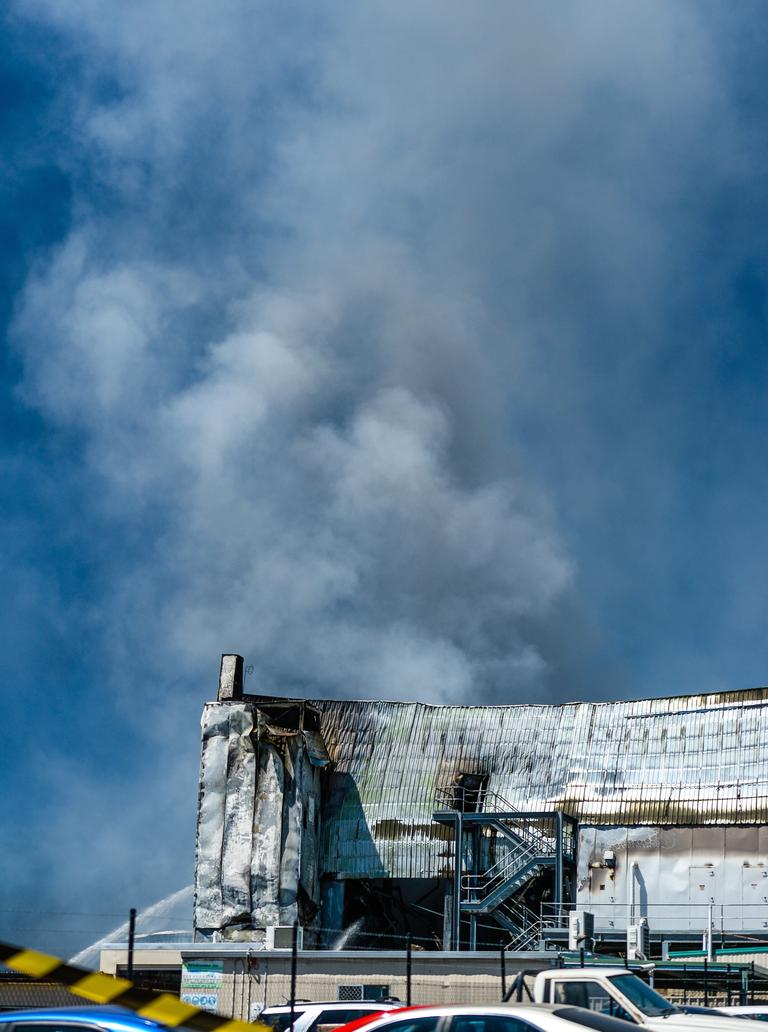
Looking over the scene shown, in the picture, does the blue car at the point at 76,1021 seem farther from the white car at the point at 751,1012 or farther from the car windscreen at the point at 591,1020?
the white car at the point at 751,1012

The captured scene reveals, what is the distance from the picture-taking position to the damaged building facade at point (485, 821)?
145 feet

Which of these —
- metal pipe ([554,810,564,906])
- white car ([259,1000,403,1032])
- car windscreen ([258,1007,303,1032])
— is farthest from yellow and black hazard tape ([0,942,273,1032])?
metal pipe ([554,810,564,906])

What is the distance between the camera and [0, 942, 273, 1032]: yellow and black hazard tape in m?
8.59

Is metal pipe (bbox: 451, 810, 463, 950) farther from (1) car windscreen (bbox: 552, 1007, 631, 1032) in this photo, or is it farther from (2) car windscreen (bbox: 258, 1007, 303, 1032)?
(1) car windscreen (bbox: 552, 1007, 631, 1032)

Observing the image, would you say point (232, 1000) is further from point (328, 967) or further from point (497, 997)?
point (497, 997)

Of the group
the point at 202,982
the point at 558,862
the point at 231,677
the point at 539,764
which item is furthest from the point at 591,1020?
the point at 231,677

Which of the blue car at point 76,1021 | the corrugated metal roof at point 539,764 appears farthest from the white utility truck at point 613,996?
the corrugated metal roof at point 539,764

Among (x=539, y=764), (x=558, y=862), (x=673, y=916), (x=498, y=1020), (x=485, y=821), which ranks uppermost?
(x=539, y=764)

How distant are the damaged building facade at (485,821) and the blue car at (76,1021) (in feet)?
110

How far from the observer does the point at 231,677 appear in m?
53.5

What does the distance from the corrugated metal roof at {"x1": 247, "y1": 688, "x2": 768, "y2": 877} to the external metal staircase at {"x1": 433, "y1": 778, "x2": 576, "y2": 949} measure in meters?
1.21

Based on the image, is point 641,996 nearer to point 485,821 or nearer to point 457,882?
point 457,882

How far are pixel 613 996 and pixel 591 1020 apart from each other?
4422mm

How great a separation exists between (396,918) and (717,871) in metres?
13.7
